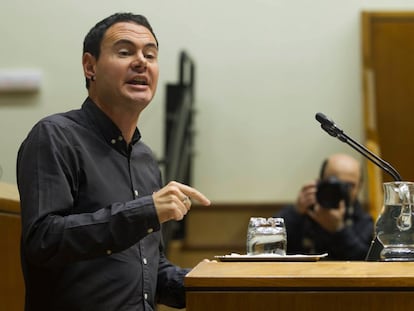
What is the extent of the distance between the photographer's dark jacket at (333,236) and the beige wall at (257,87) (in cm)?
133

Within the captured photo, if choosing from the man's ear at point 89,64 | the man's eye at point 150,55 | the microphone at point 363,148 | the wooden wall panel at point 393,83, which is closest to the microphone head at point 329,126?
the microphone at point 363,148

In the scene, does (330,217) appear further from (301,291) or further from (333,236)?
(301,291)

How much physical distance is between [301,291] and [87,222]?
477 millimetres

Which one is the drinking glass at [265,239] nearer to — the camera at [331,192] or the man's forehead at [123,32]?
the man's forehead at [123,32]

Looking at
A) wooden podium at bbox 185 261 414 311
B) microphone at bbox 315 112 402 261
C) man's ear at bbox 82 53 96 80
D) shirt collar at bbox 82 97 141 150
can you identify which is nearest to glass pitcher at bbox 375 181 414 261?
microphone at bbox 315 112 402 261

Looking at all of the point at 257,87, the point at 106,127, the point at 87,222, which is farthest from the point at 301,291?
the point at 257,87

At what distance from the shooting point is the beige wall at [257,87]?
5.19m

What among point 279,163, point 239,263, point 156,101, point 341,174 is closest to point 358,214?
point 341,174

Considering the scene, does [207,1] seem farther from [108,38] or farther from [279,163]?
[108,38]

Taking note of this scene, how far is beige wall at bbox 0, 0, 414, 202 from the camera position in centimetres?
519

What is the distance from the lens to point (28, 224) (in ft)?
5.89

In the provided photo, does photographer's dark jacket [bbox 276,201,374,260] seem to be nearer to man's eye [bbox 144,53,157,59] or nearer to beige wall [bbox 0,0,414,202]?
beige wall [bbox 0,0,414,202]

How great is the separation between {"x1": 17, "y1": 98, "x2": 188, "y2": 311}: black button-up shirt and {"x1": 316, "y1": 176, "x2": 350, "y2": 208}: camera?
1.73m

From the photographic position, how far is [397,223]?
6.38 feet
